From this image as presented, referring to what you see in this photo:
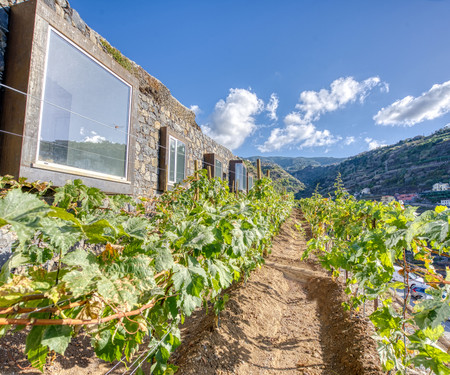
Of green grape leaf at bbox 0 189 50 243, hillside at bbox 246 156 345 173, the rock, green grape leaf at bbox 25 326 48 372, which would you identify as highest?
hillside at bbox 246 156 345 173

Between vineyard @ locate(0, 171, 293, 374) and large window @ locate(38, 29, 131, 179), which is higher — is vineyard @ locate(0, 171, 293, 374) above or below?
below

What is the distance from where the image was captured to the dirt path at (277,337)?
1951mm

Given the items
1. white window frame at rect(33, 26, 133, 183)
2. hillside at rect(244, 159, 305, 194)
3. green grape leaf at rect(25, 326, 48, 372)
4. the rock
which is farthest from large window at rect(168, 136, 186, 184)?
green grape leaf at rect(25, 326, 48, 372)

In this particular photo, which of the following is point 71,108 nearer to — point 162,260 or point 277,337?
point 162,260

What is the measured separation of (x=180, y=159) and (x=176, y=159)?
21cm

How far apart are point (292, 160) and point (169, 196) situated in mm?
135962

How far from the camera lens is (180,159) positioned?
5.99 m

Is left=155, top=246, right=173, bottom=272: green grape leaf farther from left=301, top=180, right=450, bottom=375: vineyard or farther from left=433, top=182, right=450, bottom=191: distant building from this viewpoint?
left=433, top=182, right=450, bottom=191: distant building

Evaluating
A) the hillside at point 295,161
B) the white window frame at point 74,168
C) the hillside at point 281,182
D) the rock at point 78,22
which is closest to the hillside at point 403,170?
the hillside at point 281,182

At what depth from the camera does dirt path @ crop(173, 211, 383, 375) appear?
1951mm

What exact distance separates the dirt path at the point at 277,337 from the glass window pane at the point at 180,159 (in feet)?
10.6

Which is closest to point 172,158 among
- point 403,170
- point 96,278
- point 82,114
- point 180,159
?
point 180,159

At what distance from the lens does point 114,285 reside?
0.72 meters

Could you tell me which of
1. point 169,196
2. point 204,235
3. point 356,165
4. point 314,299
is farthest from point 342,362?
point 356,165
